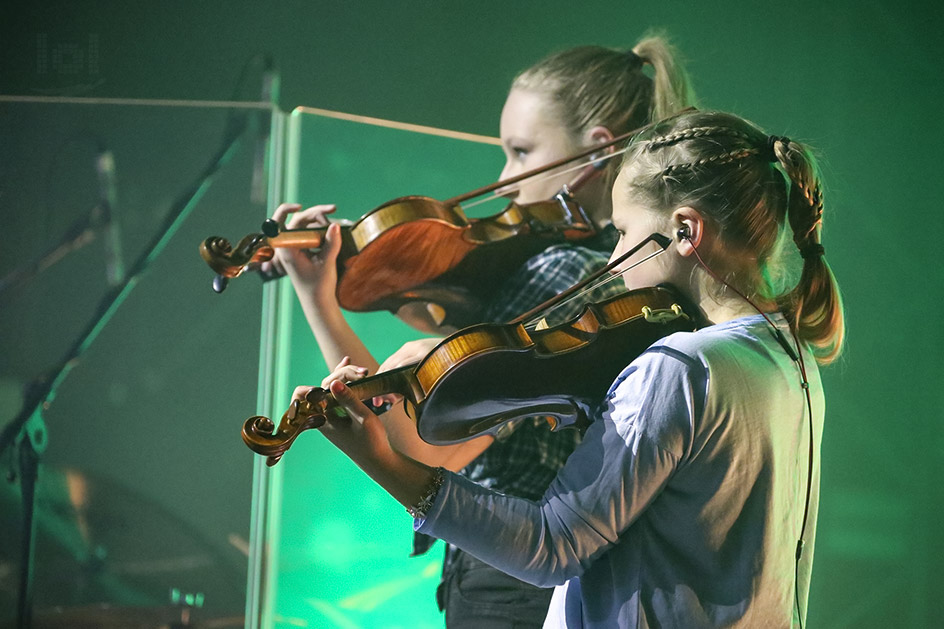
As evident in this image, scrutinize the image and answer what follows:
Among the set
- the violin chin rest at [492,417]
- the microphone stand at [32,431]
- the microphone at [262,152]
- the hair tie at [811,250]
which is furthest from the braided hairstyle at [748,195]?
the microphone stand at [32,431]

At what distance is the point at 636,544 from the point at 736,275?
0.30 meters

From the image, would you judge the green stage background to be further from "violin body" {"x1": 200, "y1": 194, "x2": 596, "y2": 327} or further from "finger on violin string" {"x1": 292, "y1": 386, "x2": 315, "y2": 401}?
"finger on violin string" {"x1": 292, "y1": 386, "x2": 315, "y2": 401}

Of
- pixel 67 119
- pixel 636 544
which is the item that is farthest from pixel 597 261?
pixel 67 119

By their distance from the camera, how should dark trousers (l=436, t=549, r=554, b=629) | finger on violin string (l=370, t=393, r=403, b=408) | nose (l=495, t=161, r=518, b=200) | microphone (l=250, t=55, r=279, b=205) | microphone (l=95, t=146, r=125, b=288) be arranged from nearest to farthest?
finger on violin string (l=370, t=393, r=403, b=408), dark trousers (l=436, t=549, r=554, b=629), nose (l=495, t=161, r=518, b=200), microphone (l=250, t=55, r=279, b=205), microphone (l=95, t=146, r=125, b=288)

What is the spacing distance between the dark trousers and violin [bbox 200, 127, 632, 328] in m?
0.38

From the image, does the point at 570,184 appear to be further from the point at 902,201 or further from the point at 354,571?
the point at 902,201

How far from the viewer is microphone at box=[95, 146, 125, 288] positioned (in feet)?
6.60

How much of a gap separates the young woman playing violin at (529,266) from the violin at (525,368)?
176 millimetres

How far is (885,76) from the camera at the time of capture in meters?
2.62

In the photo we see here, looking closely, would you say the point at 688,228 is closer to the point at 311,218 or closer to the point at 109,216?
the point at 311,218

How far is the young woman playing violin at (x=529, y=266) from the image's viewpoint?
3.91ft

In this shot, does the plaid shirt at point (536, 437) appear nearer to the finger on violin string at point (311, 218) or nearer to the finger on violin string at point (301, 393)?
Result: the finger on violin string at point (311, 218)

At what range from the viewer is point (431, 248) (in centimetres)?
130

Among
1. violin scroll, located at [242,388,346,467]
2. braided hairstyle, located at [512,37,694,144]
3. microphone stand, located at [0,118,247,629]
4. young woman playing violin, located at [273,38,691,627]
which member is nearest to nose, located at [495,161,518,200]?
young woman playing violin, located at [273,38,691,627]
